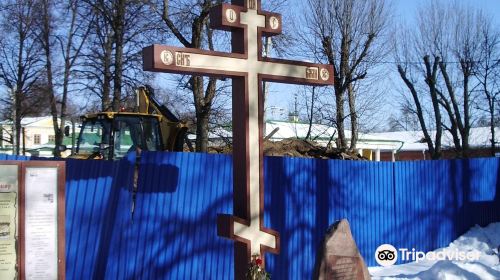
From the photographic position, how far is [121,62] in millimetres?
26109

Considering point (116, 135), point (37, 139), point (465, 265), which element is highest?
point (37, 139)

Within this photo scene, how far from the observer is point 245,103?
639 centimetres

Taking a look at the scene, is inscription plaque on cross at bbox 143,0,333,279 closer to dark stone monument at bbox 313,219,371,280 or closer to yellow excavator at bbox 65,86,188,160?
dark stone monument at bbox 313,219,371,280

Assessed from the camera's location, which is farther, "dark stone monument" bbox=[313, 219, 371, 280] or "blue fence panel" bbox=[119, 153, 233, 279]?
"blue fence panel" bbox=[119, 153, 233, 279]

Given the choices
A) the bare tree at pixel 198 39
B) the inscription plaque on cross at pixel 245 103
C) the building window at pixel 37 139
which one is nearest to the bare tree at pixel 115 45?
the bare tree at pixel 198 39

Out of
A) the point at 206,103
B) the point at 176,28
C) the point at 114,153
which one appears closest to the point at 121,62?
the point at 176,28

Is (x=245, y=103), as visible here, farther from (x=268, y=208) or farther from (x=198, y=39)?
(x=198, y=39)

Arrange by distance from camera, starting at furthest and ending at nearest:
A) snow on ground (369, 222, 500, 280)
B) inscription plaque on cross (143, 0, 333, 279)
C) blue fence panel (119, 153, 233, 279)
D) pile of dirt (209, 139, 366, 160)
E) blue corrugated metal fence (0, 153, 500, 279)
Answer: pile of dirt (209, 139, 366, 160) → snow on ground (369, 222, 500, 280) → blue fence panel (119, 153, 233, 279) → blue corrugated metal fence (0, 153, 500, 279) → inscription plaque on cross (143, 0, 333, 279)

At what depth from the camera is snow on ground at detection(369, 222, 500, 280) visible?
365 inches

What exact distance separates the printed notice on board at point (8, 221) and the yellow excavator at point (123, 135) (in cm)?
770

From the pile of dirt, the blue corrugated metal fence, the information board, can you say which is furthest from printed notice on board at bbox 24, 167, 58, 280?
the pile of dirt

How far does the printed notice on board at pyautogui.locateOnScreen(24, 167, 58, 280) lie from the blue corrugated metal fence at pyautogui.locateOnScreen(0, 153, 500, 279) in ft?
5.12

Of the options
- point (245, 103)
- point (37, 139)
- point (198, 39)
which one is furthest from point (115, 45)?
point (37, 139)

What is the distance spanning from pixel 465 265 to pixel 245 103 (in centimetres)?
535
